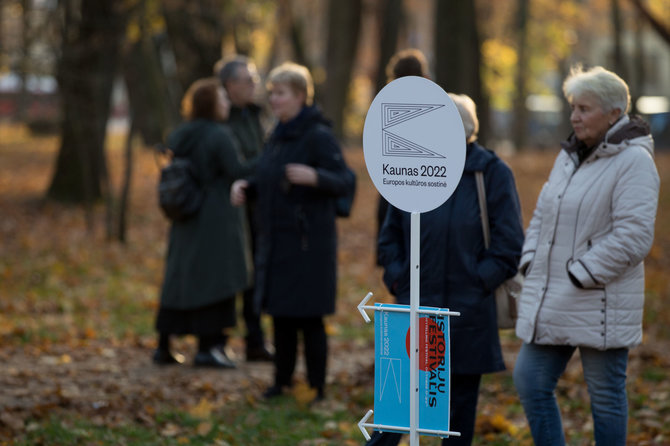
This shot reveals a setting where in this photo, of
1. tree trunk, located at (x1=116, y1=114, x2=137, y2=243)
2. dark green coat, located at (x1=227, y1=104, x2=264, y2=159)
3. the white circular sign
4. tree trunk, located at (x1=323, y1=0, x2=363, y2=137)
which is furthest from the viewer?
tree trunk, located at (x1=323, y1=0, x2=363, y2=137)

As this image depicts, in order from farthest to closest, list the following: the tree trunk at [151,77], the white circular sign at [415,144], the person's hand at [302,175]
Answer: the tree trunk at [151,77] → the person's hand at [302,175] → the white circular sign at [415,144]

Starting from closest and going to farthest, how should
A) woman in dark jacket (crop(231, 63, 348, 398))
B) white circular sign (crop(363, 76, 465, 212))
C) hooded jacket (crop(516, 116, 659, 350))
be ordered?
white circular sign (crop(363, 76, 465, 212)) < hooded jacket (crop(516, 116, 659, 350)) < woman in dark jacket (crop(231, 63, 348, 398))

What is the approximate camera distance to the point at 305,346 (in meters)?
6.53

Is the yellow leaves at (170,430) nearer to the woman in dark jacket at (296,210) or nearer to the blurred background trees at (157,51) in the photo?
the woman in dark jacket at (296,210)

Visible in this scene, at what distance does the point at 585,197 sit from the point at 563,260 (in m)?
0.31

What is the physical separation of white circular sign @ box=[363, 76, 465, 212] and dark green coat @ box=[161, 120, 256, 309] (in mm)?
3343

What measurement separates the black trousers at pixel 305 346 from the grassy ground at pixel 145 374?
0.16 metres

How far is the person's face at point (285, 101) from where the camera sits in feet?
20.6

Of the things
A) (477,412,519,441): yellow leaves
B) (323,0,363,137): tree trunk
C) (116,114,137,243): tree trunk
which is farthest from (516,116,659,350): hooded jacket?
(323,0,363,137): tree trunk

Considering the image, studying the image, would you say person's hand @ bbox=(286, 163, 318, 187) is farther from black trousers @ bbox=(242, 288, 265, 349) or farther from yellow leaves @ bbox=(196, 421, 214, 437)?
black trousers @ bbox=(242, 288, 265, 349)

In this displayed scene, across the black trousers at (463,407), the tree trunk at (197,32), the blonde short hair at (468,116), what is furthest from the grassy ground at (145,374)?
the tree trunk at (197,32)

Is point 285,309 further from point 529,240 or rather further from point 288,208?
point 529,240

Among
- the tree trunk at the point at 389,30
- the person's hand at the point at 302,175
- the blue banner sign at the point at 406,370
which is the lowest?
the blue banner sign at the point at 406,370

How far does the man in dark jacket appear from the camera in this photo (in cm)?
762
